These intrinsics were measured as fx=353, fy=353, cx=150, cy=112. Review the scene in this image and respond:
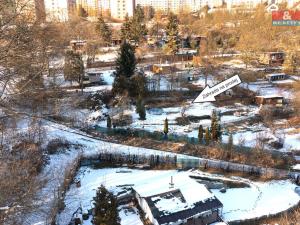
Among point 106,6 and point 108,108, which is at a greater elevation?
point 106,6

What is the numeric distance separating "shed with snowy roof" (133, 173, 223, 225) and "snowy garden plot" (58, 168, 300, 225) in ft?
0.59

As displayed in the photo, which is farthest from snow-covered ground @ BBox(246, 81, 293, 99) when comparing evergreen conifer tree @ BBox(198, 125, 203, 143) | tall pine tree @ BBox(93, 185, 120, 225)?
tall pine tree @ BBox(93, 185, 120, 225)

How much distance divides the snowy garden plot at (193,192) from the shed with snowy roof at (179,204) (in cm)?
18

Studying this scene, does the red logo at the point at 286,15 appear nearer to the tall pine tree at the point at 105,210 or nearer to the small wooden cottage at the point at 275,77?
the small wooden cottage at the point at 275,77

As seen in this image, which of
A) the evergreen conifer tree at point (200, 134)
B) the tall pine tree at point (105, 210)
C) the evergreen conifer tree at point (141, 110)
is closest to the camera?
the tall pine tree at point (105, 210)

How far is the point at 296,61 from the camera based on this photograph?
96.9 ft

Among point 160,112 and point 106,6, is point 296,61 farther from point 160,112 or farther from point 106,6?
point 106,6

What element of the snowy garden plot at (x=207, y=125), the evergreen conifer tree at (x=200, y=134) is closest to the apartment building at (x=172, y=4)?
the snowy garden plot at (x=207, y=125)

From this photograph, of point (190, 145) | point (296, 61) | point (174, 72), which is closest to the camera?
point (190, 145)

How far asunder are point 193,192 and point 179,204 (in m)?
0.91

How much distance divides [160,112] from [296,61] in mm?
15114

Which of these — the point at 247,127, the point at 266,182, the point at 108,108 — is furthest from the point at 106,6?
the point at 266,182

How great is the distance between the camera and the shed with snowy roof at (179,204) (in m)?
11.3

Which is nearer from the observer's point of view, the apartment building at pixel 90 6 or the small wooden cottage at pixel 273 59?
the small wooden cottage at pixel 273 59
